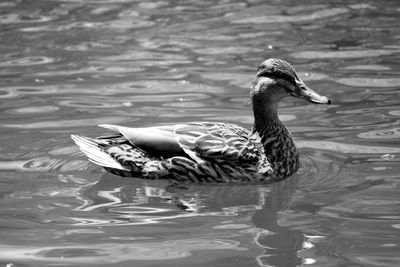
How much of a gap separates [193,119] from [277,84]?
1.79m

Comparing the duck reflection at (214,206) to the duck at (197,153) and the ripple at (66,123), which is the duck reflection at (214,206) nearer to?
the duck at (197,153)

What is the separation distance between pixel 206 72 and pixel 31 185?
184 inches

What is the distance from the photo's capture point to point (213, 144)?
8.73 metres

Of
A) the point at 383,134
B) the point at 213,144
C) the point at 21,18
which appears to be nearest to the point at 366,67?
the point at 383,134

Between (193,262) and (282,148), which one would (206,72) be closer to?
(282,148)

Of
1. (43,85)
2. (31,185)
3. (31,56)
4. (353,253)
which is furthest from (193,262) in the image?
(31,56)

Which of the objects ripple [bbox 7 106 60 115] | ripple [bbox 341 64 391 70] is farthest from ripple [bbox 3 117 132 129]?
ripple [bbox 341 64 391 70]

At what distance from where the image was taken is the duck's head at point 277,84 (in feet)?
29.8

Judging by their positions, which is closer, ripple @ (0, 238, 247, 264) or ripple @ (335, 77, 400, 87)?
ripple @ (0, 238, 247, 264)

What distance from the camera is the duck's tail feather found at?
8648 mm

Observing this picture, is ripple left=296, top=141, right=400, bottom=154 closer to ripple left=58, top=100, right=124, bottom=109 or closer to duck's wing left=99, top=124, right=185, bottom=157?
duck's wing left=99, top=124, right=185, bottom=157

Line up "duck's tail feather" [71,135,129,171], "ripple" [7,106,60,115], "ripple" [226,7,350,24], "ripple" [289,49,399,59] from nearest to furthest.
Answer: "duck's tail feather" [71,135,129,171]
"ripple" [7,106,60,115]
"ripple" [289,49,399,59]
"ripple" [226,7,350,24]

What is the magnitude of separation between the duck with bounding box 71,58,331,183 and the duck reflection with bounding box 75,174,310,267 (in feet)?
0.38

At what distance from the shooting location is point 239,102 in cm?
1139
